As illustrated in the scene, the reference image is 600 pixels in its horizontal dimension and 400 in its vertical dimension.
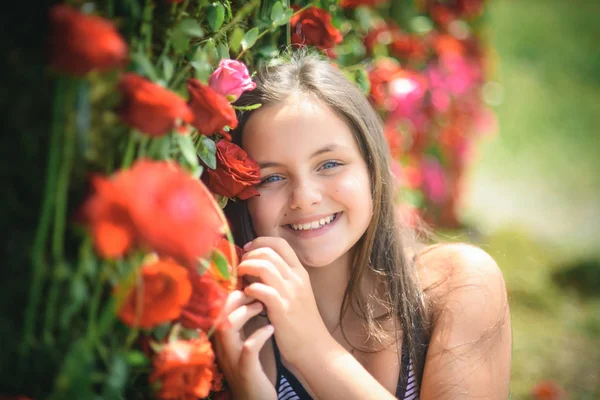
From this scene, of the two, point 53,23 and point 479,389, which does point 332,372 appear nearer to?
point 479,389

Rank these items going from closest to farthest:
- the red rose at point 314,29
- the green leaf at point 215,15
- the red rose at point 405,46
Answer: the green leaf at point 215,15 < the red rose at point 314,29 < the red rose at point 405,46

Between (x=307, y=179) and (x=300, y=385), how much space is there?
631 millimetres

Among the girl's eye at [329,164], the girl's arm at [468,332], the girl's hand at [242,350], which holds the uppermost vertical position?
the girl's eye at [329,164]

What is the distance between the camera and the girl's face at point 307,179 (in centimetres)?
168

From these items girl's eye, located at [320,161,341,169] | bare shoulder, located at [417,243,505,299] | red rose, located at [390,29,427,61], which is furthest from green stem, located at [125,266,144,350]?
red rose, located at [390,29,427,61]

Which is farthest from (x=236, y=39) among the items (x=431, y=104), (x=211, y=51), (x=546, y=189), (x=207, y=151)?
(x=546, y=189)

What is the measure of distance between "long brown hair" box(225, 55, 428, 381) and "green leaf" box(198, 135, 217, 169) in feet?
1.32

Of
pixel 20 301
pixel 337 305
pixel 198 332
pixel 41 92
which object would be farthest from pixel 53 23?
pixel 337 305

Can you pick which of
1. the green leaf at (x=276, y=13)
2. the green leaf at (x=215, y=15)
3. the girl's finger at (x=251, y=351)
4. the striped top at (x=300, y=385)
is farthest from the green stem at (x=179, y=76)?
the striped top at (x=300, y=385)

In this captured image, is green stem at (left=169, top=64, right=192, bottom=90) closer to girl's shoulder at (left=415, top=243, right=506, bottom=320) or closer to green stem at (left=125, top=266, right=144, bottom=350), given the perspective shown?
green stem at (left=125, top=266, right=144, bottom=350)

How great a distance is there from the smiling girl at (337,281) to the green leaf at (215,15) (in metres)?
0.39

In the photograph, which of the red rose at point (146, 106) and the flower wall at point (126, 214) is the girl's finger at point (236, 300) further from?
the red rose at point (146, 106)

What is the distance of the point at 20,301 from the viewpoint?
0.93 meters

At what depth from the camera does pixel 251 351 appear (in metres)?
1.47
